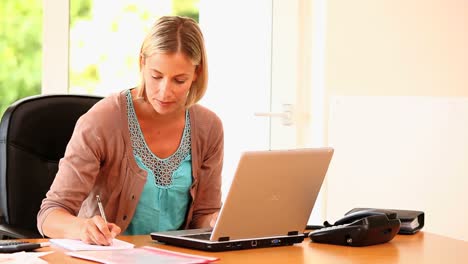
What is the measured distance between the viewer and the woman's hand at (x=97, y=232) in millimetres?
1980

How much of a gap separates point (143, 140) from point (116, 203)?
0.66 ft

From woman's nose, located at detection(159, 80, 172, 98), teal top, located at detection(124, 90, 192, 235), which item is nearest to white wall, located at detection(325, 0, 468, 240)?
teal top, located at detection(124, 90, 192, 235)

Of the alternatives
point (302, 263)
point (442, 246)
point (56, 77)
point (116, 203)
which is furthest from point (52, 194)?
point (56, 77)

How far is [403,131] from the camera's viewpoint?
13.4ft

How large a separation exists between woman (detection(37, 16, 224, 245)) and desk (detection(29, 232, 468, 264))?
0.27m

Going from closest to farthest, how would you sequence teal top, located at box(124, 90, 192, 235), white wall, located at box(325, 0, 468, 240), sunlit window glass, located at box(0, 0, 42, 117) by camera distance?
teal top, located at box(124, 90, 192, 235), sunlit window glass, located at box(0, 0, 42, 117), white wall, located at box(325, 0, 468, 240)

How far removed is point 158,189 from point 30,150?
417 millimetres

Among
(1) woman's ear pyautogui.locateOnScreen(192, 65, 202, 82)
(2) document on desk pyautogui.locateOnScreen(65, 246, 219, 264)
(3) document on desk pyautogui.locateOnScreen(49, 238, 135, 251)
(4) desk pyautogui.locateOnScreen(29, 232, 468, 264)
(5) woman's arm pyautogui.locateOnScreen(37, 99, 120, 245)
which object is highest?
(1) woman's ear pyautogui.locateOnScreen(192, 65, 202, 82)

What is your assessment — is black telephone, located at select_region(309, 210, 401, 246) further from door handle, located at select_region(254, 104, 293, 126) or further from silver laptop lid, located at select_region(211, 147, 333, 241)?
door handle, located at select_region(254, 104, 293, 126)

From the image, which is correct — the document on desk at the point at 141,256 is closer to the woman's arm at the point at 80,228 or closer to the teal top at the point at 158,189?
the woman's arm at the point at 80,228

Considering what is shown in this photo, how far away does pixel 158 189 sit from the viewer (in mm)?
2467

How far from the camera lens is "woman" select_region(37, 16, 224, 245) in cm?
236

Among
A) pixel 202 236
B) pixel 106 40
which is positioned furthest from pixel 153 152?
pixel 106 40

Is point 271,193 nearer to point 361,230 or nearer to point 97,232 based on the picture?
point 361,230
